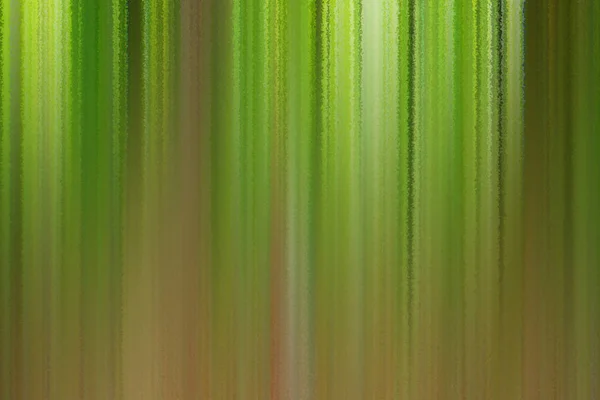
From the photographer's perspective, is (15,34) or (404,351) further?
(15,34)

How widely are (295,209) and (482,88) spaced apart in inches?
17.8

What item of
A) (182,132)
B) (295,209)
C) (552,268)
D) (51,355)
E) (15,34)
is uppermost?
(15,34)

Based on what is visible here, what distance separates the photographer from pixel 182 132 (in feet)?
4.84

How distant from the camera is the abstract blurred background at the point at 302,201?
141cm

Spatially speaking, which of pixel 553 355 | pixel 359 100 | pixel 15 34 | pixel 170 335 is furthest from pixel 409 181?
pixel 15 34

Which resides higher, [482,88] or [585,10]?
[585,10]

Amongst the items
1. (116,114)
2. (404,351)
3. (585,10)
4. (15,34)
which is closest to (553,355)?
(404,351)

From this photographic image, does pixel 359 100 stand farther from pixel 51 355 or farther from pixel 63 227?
pixel 51 355

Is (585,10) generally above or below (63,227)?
above

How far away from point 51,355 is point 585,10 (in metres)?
1.31

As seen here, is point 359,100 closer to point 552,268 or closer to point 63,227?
point 552,268

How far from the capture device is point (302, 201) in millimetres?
1447

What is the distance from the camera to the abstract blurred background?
4.62 ft

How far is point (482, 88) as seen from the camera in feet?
4.69
